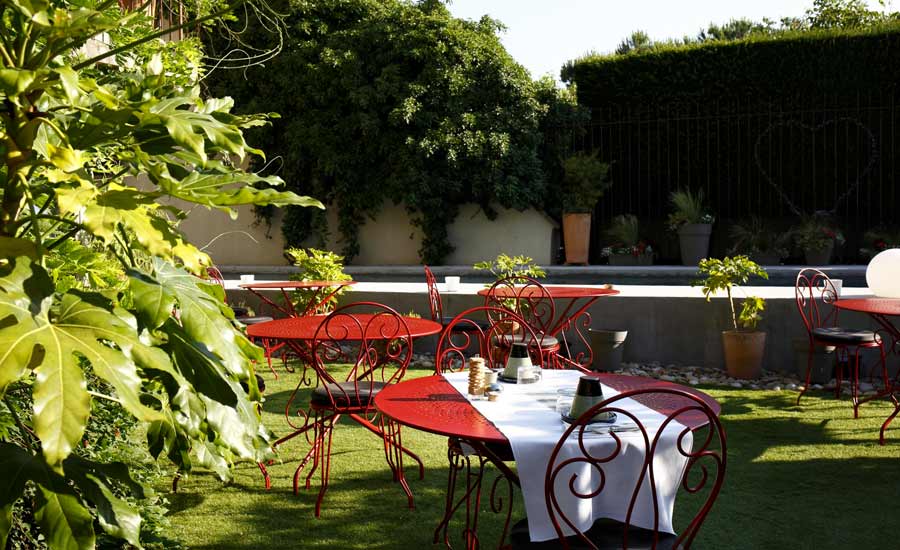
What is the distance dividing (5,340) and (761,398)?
5.03m

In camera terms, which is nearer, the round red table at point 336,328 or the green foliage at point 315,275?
the round red table at point 336,328

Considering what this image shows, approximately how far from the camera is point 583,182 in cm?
1123

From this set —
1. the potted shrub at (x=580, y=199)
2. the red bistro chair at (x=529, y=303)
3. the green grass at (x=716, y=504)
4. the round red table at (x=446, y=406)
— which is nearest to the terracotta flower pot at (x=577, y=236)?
the potted shrub at (x=580, y=199)

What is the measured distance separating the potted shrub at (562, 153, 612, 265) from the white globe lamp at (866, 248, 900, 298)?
235 inches

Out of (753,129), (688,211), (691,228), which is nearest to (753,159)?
(753,129)

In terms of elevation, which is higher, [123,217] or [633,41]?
[633,41]

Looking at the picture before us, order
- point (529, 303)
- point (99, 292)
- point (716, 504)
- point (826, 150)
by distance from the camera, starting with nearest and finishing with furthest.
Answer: point (99, 292), point (716, 504), point (529, 303), point (826, 150)

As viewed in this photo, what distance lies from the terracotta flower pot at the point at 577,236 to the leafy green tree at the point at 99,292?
31.8 ft

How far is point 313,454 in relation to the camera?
3895mm

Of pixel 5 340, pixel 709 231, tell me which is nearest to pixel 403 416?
pixel 5 340

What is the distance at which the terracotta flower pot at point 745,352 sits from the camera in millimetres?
5660

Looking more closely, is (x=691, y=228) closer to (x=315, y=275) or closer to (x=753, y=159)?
(x=753, y=159)

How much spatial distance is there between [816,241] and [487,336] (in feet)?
27.6

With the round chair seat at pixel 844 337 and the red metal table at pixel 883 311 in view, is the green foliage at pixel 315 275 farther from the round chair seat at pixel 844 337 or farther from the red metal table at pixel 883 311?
the red metal table at pixel 883 311
